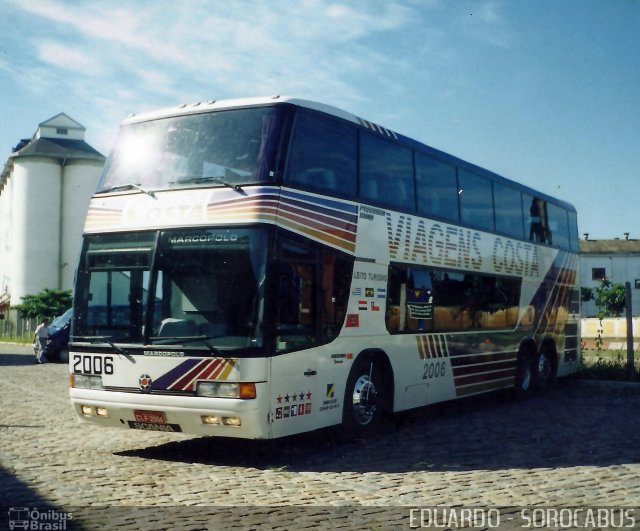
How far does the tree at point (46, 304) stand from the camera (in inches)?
2522

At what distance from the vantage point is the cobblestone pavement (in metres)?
6.71

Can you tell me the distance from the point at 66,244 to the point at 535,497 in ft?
234

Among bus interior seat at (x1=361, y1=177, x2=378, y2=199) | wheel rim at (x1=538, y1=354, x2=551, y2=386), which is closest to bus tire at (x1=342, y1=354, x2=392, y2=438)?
bus interior seat at (x1=361, y1=177, x2=378, y2=199)

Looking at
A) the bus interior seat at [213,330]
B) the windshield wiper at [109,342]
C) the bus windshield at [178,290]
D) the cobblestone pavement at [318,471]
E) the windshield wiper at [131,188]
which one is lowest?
the cobblestone pavement at [318,471]

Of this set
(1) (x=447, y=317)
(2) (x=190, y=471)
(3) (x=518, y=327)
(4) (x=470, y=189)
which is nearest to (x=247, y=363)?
(2) (x=190, y=471)

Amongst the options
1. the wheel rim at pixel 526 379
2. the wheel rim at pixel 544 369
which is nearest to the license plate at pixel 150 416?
the wheel rim at pixel 526 379

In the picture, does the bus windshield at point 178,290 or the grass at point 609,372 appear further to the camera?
the grass at point 609,372

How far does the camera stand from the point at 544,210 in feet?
57.7

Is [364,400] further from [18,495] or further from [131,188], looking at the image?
[18,495]

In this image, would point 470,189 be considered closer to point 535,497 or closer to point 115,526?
point 535,497

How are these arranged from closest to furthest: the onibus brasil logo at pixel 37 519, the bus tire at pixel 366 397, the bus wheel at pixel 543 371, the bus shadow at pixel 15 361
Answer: the onibus brasil logo at pixel 37 519 → the bus tire at pixel 366 397 → the bus wheel at pixel 543 371 → the bus shadow at pixel 15 361

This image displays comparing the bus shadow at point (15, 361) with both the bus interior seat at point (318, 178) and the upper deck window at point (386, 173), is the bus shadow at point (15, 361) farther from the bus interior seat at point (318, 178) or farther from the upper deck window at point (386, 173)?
the bus interior seat at point (318, 178)

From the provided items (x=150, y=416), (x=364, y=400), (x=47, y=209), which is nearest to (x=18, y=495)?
(x=150, y=416)

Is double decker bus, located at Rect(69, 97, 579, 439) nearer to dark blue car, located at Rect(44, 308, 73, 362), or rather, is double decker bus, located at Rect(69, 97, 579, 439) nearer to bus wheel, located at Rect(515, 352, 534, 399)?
bus wheel, located at Rect(515, 352, 534, 399)
